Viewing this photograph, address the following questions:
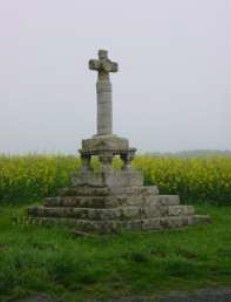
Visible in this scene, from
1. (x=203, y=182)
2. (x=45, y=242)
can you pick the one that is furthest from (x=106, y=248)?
(x=203, y=182)

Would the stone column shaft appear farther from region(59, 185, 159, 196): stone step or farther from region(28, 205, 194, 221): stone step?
region(28, 205, 194, 221): stone step

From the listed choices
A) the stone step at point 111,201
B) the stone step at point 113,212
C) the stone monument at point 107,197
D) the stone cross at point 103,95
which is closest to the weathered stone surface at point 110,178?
the stone monument at point 107,197

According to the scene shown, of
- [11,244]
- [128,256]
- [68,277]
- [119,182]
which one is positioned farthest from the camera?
[119,182]

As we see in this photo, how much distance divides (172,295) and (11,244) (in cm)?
373

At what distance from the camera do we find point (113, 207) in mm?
15055

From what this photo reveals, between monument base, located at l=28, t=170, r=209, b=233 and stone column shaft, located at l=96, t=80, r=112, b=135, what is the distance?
1008 millimetres

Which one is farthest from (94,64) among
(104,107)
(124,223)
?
(124,223)

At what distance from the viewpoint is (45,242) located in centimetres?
1216

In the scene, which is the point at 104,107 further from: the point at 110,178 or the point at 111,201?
the point at 111,201

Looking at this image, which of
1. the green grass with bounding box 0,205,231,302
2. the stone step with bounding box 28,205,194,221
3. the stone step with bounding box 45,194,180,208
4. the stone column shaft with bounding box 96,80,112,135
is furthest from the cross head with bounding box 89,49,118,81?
the green grass with bounding box 0,205,231,302

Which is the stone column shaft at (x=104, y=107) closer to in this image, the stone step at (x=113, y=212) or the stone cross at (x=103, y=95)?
the stone cross at (x=103, y=95)

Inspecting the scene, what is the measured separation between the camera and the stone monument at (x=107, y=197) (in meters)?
14.8

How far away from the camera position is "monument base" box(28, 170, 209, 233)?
48.2 ft

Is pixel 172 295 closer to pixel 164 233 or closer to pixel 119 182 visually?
pixel 164 233
